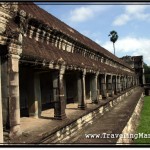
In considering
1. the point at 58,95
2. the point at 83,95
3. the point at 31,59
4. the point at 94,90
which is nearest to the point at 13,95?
the point at 31,59

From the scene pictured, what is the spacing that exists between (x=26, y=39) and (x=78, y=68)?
3669mm

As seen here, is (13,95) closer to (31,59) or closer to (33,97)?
(31,59)

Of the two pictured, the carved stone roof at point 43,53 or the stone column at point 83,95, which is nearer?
A: the carved stone roof at point 43,53

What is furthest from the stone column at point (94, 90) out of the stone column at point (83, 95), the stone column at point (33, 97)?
the stone column at point (33, 97)

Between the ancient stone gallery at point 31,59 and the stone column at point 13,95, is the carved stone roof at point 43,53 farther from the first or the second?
the stone column at point 13,95

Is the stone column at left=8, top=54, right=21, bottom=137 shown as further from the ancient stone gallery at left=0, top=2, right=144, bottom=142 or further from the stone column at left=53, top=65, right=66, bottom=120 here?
the stone column at left=53, top=65, right=66, bottom=120

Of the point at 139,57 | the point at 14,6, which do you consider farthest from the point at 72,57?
the point at 139,57

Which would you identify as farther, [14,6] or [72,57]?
[72,57]

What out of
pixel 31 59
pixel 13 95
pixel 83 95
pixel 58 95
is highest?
pixel 31 59

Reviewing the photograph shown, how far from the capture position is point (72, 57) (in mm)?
10570

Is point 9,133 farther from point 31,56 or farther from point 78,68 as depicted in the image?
point 78,68

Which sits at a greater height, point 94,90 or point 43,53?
point 43,53

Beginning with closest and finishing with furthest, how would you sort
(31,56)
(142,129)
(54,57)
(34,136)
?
(34,136) → (31,56) → (54,57) → (142,129)

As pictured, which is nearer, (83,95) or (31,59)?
(31,59)
